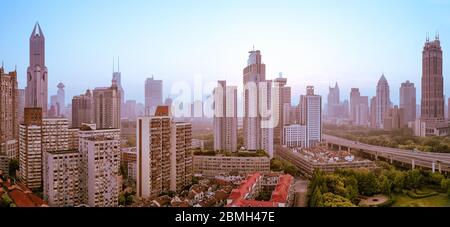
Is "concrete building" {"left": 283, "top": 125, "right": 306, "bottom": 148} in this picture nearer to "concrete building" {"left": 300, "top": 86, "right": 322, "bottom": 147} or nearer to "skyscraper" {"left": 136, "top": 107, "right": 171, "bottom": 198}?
"concrete building" {"left": 300, "top": 86, "right": 322, "bottom": 147}

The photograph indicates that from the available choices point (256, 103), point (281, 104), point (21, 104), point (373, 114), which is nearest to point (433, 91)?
point (373, 114)

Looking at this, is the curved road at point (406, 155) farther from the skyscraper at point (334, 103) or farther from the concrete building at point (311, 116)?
the skyscraper at point (334, 103)

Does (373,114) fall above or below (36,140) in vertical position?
above

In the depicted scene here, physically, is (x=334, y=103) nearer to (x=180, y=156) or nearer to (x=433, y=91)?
(x=433, y=91)

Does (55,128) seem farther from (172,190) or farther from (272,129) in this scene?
(272,129)
